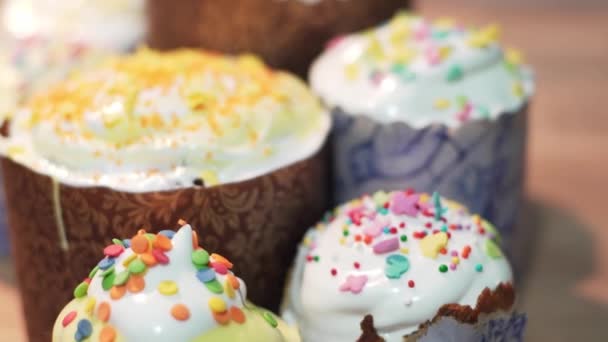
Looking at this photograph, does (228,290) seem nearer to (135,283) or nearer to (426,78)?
(135,283)

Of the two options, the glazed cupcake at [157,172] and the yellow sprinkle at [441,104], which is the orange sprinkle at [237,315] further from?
the yellow sprinkle at [441,104]

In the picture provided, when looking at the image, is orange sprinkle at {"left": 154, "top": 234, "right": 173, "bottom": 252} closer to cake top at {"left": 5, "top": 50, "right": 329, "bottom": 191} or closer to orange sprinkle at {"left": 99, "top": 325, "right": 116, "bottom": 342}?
orange sprinkle at {"left": 99, "top": 325, "right": 116, "bottom": 342}

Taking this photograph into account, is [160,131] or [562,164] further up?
[160,131]

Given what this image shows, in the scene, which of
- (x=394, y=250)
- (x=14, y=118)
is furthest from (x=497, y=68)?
(x=14, y=118)

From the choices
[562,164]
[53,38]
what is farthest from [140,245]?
[562,164]

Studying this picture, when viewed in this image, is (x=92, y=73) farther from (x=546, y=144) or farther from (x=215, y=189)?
(x=546, y=144)

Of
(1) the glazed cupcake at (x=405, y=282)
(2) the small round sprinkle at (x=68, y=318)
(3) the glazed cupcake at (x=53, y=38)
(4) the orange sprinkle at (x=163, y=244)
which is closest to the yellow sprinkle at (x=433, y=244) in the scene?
(1) the glazed cupcake at (x=405, y=282)

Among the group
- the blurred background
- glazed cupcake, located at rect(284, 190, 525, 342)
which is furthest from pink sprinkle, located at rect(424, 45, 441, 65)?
the blurred background
